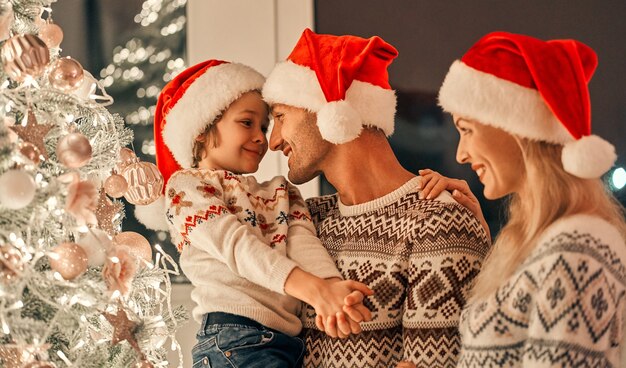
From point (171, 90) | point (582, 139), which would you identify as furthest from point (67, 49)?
point (582, 139)

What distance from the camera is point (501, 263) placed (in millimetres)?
1671

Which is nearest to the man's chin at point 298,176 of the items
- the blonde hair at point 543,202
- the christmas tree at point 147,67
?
the blonde hair at point 543,202

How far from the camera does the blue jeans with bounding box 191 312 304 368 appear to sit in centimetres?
201

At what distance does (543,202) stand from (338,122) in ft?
1.92

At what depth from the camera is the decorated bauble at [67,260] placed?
1.77 meters

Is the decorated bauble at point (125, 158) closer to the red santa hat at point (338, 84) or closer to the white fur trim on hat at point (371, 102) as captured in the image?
the red santa hat at point (338, 84)

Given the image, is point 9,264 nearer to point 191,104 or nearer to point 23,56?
point 23,56

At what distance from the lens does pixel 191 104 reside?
2.21 m

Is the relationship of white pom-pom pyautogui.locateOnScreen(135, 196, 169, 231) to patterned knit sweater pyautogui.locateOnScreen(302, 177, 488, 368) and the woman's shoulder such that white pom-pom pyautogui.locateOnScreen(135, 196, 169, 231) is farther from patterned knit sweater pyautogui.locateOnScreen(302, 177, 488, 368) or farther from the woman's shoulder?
the woman's shoulder

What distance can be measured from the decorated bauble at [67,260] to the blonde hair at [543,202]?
858 mm

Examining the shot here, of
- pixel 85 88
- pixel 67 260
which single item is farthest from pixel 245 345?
pixel 85 88

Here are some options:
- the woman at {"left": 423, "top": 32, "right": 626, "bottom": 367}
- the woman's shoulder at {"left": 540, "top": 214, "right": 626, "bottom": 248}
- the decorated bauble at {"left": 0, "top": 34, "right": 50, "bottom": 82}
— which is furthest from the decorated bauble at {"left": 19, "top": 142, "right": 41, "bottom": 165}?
the woman's shoulder at {"left": 540, "top": 214, "right": 626, "bottom": 248}

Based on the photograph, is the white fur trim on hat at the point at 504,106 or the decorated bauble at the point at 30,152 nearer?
the white fur trim on hat at the point at 504,106

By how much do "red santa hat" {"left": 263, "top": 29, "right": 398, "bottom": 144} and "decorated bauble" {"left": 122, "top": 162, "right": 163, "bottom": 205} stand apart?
1.22 feet
